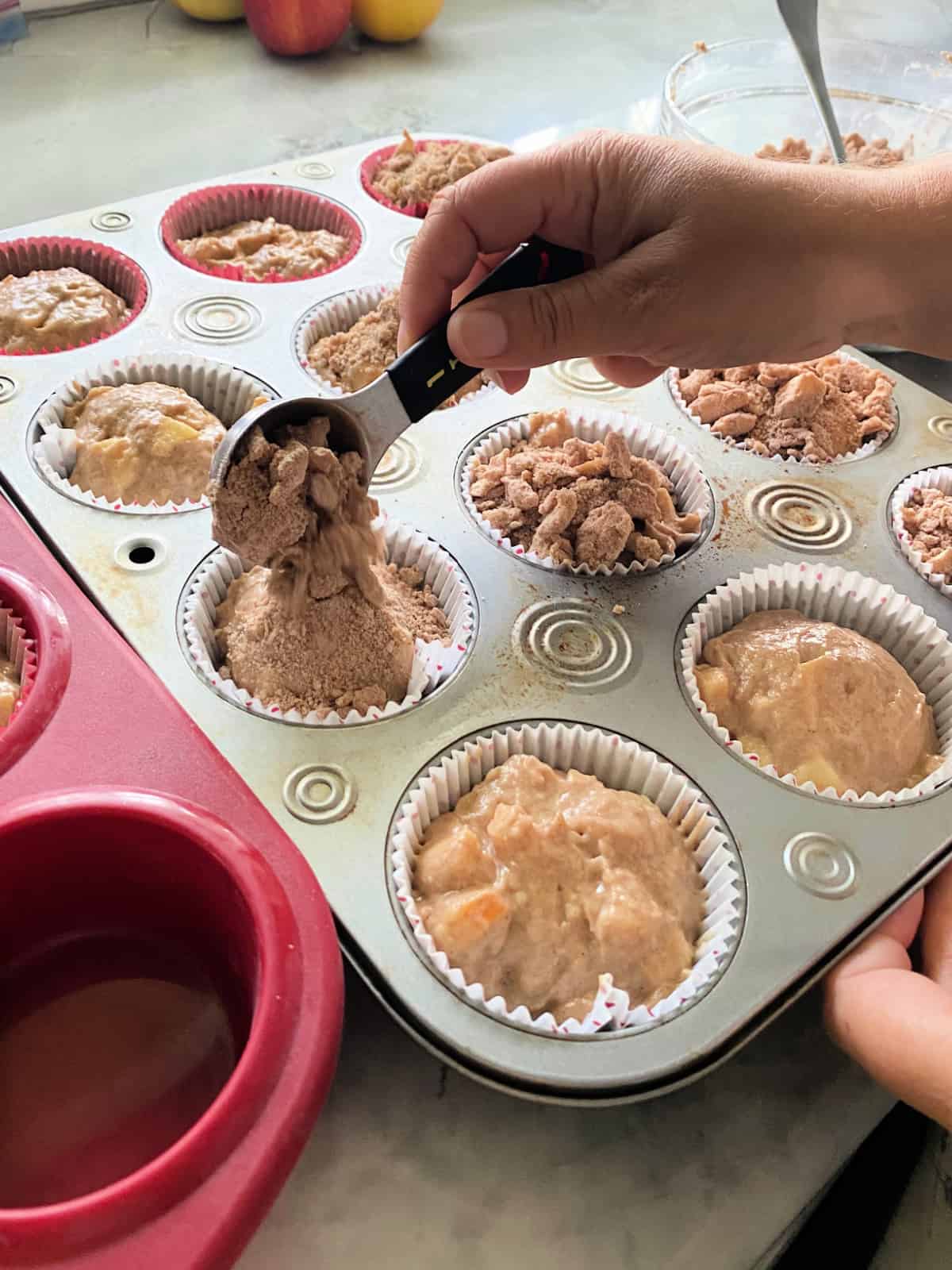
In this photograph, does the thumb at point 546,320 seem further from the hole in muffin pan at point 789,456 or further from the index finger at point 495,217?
the hole in muffin pan at point 789,456

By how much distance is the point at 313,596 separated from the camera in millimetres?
1236

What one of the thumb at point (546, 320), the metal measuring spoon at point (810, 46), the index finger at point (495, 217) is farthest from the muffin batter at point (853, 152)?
the thumb at point (546, 320)

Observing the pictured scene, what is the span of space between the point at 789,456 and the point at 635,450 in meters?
0.25

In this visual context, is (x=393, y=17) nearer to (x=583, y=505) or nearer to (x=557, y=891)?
(x=583, y=505)

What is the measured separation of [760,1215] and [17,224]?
207 cm

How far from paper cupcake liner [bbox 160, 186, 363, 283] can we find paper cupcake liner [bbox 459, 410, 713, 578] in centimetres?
56

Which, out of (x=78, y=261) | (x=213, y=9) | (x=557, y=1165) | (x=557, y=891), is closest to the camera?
(x=557, y=1165)

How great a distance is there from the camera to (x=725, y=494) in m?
1.56

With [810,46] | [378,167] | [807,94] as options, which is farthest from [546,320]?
[807,94]

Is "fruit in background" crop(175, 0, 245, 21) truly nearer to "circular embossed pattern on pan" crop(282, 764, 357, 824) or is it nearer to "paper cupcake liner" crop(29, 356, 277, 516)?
"paper cupcake liner" crop(29, 356, 277, 516)

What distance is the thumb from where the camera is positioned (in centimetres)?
117

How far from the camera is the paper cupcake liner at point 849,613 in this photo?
140cm

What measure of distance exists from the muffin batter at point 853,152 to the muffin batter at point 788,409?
0.65 m

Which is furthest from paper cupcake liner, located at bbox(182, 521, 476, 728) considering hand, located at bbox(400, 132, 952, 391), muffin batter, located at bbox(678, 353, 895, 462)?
muffin batter, located at bbox(678, 353, 895, 462)
